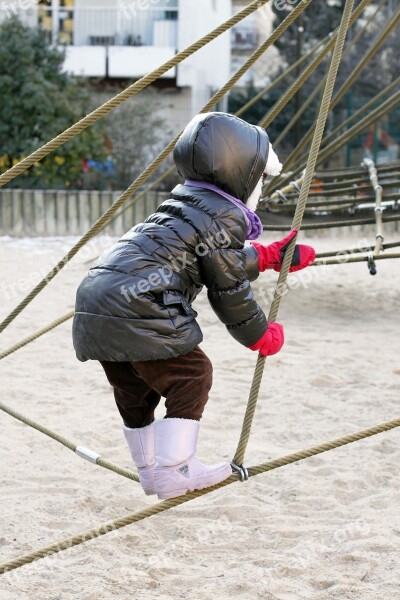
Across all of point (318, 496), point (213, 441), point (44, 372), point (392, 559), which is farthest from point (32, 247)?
point (392, 559)

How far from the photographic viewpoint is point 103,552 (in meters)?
2.80

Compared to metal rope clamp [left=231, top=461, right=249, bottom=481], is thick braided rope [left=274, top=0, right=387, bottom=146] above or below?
above

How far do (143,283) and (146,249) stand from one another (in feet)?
0.29

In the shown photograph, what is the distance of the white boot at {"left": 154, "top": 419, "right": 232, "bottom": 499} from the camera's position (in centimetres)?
218

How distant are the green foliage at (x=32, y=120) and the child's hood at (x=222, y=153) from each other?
8.12m

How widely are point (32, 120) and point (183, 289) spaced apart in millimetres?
8535

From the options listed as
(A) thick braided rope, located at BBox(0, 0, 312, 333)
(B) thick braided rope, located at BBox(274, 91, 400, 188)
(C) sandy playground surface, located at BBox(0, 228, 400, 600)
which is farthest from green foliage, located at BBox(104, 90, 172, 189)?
(A) thick braided rope, located at BBox(0, 0, 312, 333)

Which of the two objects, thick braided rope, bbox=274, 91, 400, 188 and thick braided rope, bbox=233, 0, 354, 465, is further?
thick braided rope, bbox=274, 91, 400, 188

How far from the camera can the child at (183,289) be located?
2102mm

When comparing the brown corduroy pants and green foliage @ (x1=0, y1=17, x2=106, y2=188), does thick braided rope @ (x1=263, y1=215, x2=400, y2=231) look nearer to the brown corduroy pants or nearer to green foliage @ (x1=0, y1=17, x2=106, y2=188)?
the brown corduroy pants

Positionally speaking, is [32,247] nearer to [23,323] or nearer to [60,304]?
[60,304]

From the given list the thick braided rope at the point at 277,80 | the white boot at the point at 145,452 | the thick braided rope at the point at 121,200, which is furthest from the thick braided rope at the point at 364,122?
the white boot at the point at 145,452

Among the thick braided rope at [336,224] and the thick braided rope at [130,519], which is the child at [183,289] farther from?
the thick braided rope at [336,224]

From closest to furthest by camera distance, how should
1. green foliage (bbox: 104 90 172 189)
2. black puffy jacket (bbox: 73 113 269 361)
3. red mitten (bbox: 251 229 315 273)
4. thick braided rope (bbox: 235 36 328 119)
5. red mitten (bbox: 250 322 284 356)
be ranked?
1. black puffy jacket (bbox: 73 113 269 361)
2. red mitten (bbox: 250 322 284 356)
3. red mitten (bbox: 251 229 315 273)
4. thick braided rope (bbox: 235 36 328 119)
5. green foliage (bbox: 104 90 172 189)
